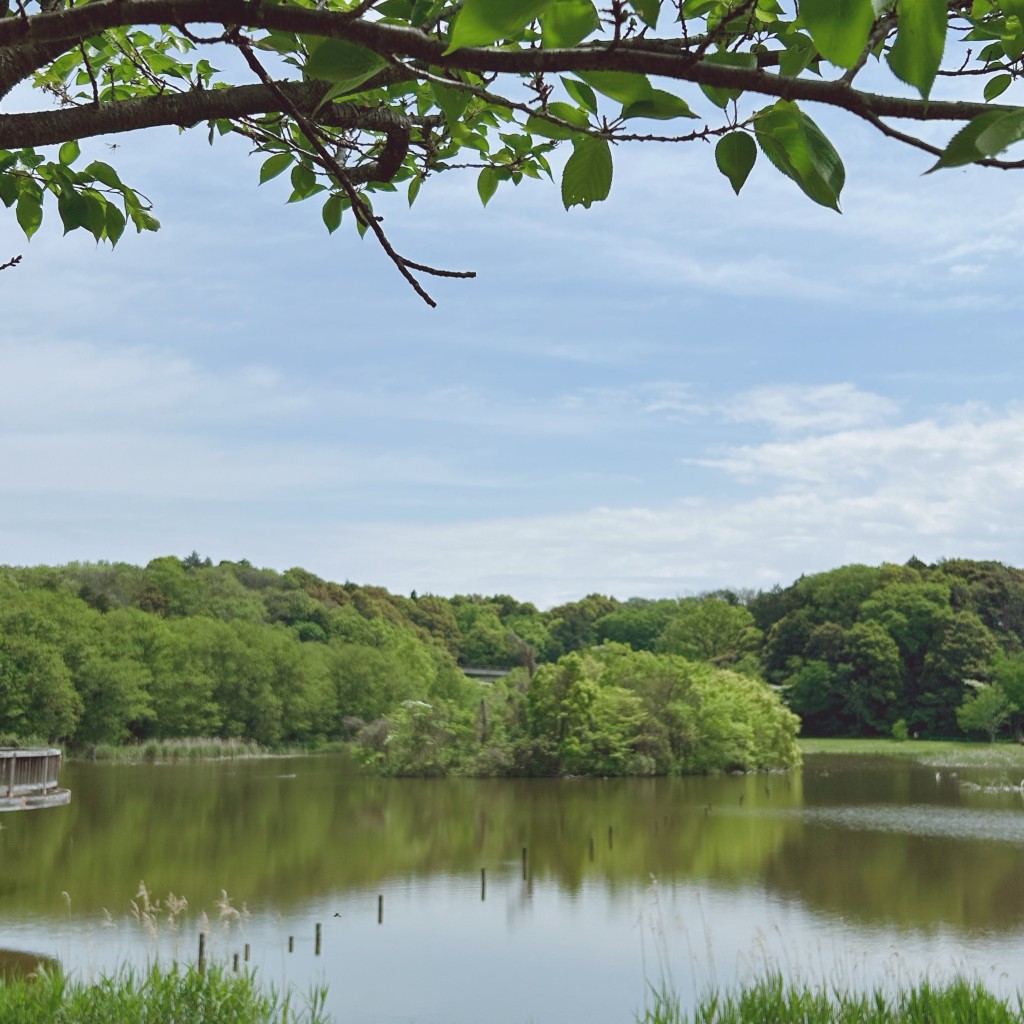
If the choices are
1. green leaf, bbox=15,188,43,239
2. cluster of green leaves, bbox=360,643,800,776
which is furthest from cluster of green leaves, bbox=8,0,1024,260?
cluster of green leaves, bbox=360,643,800,776

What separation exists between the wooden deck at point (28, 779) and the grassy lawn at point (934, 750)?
29264 millimetres

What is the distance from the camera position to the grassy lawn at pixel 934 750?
35812mm

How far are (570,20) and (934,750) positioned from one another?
4404cm

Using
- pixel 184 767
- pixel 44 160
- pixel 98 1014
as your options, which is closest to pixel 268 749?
pixel 184 767

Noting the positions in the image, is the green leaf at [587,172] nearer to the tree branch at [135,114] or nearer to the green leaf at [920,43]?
the green leaf at [920,43]

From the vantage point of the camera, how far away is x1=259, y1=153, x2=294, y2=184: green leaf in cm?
168

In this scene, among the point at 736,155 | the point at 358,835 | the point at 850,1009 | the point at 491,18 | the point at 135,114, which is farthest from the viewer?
the point at 358,835

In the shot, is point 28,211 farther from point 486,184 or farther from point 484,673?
point 484,673

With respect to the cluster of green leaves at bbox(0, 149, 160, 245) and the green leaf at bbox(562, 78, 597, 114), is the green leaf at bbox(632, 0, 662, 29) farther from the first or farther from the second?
the cluster of green leaves at bbox(0, 149, 160, 245)

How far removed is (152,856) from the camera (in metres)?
16.9

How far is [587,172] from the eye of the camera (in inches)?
39.7

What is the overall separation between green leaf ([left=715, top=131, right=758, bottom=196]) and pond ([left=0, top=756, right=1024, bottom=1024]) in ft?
20.4

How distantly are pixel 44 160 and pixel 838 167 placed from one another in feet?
5.13

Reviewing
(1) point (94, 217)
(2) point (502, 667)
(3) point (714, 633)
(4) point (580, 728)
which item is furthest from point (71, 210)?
(2) point (502, 667)
